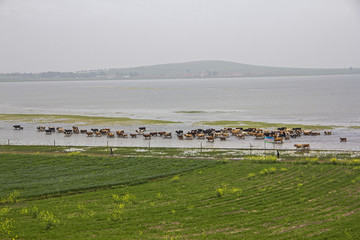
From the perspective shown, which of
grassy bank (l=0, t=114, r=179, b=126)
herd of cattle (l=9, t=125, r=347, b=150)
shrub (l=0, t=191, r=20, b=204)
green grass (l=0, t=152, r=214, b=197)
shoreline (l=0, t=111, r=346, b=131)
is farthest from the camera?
grassy bank (l=0, t=114, r=179, b=126)

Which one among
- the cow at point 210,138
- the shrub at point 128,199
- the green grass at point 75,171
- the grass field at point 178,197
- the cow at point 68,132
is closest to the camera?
the grass field at point 178,197

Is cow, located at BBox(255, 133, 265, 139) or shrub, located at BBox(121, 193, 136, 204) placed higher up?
cow, located at BBox(255, 133, 265, 139)

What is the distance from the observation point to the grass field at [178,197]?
20.3 meters

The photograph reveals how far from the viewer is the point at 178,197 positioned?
27.1 metres

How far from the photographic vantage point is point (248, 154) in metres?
43.6

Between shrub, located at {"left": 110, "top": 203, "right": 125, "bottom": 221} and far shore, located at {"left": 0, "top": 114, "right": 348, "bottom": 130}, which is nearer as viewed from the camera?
shrub, located at {"left": 110, "top": 203, "right": 125, "bottom": 221}

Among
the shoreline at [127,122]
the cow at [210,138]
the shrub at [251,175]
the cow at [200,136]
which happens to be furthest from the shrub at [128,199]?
the shoreline at [127,122]

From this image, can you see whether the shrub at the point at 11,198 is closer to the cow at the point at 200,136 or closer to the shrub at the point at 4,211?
the shrub at the point at 4,211

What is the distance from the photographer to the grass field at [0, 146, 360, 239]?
20328 millimetres

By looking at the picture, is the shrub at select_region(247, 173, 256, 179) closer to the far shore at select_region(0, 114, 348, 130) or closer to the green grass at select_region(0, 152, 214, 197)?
the green grass at select_region(0, 152, 214, 197)

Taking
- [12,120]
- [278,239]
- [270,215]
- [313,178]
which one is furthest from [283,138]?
[12,120]

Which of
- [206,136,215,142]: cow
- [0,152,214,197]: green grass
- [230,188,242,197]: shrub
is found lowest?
[0,152,214,197]: green grass

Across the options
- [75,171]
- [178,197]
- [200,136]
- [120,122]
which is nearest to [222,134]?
[200,136]

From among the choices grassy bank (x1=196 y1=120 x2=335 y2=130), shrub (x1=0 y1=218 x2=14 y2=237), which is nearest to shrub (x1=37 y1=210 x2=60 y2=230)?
shrub (x1=0 y1=218 x2=14 y2=237)
